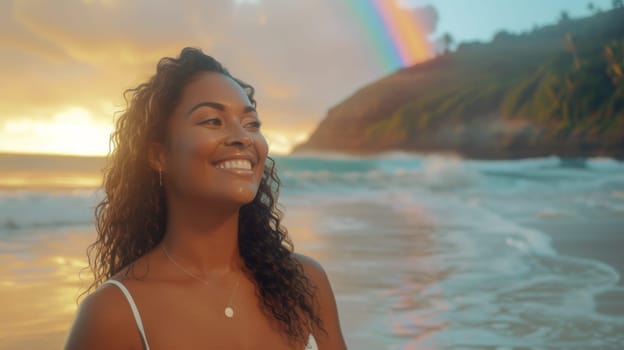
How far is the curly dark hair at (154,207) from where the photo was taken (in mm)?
2006

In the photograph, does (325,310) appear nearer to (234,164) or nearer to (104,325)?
(234,164)

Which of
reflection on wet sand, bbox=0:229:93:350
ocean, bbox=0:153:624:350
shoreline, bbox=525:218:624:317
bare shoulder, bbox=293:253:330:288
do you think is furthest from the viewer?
shoreline, bbox=525:218:624:317

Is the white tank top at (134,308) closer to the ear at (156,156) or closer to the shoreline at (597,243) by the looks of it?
the ear at (156,156)

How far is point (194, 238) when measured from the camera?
1.95 m

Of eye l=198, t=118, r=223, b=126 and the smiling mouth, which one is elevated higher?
eye l=198, t=118, r=223, b=126

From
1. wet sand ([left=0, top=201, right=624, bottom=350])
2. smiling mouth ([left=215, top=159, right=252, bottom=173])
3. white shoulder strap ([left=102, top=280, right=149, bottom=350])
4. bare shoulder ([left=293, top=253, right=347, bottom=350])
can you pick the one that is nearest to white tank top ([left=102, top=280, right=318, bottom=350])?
white shoulder strap ([left=102, top=280, right=149, bottom=350])

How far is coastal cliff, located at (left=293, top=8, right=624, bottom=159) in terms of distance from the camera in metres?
56.8

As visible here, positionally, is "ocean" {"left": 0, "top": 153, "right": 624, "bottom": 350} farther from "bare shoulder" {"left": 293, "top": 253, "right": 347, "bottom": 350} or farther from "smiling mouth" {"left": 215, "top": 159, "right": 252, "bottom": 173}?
"smiling mouth" {"left": 215, "top": 159, "right": 252, "bottom": 173}

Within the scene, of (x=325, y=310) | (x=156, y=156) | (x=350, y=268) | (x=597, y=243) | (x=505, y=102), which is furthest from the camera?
(x=505, y=102)

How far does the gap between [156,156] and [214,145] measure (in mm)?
255

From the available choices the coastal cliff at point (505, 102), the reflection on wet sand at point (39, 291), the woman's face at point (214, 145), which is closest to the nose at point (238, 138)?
the woman's face at point (214, 145)

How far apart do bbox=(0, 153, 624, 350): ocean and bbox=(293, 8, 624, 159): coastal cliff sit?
1636 inches

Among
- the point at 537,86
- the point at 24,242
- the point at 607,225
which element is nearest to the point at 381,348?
the point at 24,242

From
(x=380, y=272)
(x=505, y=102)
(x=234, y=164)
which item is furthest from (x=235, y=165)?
(x=505, y=102)
